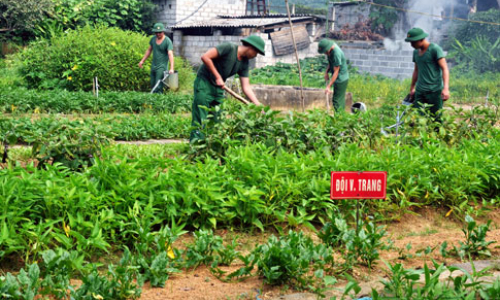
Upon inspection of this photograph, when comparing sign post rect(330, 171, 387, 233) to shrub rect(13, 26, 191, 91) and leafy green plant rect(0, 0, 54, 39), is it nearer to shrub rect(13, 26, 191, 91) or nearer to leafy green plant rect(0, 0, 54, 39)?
shrub rect(13, 26, 191, 91)

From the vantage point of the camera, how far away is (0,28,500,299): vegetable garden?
127 inches

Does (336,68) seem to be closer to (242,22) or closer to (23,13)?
(242,22)

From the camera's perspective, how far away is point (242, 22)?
20.6 m

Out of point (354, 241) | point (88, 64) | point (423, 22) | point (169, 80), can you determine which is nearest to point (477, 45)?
point (423, 22)

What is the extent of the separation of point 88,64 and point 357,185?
10.6m

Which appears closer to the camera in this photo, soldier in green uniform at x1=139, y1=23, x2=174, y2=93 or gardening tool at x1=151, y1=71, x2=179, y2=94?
soldier in green uniform at x1=139, y1=23, x2=174, y2=93

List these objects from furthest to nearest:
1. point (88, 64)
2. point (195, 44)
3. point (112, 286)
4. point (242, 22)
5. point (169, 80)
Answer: point (195, 44)
point (242, 22)
point (88, 64)
point (169, 80)
point (112, 286)

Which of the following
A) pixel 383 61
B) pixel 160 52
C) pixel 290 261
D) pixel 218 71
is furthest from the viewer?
pixel 383 61

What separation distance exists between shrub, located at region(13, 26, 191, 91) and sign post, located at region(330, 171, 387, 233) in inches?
390

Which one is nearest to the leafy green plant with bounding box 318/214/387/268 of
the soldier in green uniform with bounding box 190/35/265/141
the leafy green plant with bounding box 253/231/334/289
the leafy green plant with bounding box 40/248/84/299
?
the leafy green plant with bounding box 253/231/334/289

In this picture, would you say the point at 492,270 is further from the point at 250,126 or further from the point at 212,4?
the point at 212,4

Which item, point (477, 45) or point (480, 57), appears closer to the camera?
point (480, 57)

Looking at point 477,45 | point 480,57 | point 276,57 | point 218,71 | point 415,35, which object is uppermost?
point 415,35

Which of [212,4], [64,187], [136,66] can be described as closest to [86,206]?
[64,187]
